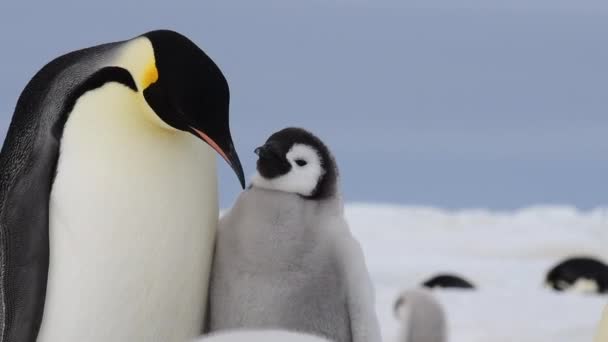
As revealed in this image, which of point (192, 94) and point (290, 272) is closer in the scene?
point (192, 94)

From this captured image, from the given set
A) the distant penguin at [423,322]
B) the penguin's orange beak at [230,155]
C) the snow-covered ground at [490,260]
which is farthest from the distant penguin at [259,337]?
the snow-covered ground at [490,260]

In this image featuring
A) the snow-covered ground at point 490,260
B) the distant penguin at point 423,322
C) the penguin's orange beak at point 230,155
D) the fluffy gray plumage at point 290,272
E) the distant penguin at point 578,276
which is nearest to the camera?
the penguin's orange beak at point 230,155

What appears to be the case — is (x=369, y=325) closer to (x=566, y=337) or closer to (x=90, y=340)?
(x=90, y=340)

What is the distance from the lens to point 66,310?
2631 mm

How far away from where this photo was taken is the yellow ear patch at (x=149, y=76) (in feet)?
8.34

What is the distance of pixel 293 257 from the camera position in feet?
9.21

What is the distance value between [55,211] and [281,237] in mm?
549

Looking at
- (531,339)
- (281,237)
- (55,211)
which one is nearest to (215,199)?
(281,237)

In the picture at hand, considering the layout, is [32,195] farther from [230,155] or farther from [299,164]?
[299,164]

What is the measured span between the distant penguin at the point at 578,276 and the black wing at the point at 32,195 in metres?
6.83

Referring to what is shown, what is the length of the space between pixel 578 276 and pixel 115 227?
6908 millimetres

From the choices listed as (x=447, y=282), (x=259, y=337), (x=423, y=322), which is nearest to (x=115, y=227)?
(x=259, y=337)

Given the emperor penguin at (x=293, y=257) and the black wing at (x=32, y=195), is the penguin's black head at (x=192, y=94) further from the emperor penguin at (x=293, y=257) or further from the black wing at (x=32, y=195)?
the emperor penguin at (x=293, y=257)

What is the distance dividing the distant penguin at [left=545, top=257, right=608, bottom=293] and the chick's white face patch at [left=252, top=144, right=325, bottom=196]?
6446mm
